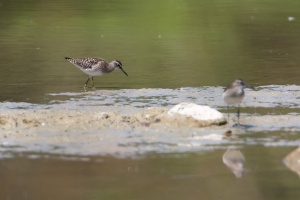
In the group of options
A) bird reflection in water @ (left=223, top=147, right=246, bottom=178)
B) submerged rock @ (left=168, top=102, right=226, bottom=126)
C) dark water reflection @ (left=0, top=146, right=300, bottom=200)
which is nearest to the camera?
dark water reflection @ (left=0, top=146, right=300, bottom=200)

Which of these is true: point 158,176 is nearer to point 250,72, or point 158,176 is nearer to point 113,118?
point 113,118

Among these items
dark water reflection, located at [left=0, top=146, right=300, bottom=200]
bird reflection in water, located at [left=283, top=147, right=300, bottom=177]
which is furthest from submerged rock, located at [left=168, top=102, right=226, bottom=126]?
bird reflection in water, located at [left=283, top=147, right=300, bottom=177]

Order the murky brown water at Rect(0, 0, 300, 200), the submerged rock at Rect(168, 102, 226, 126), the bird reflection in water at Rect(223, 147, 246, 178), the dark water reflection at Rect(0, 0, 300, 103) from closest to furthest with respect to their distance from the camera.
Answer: the murky brown water at Rect(0, 0, 300, 200), the bird reflection in water at Rect(223, 147, 246, 178), the submerged rock at Rect(168, 102, 226, 126), the dark water reflection at Rect(0, 0, 300, 103)

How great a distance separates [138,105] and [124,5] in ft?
61.1

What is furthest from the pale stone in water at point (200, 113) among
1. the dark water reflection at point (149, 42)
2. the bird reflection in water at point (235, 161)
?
the dark water reflection at point (149, 42)

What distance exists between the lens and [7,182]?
9812 mm

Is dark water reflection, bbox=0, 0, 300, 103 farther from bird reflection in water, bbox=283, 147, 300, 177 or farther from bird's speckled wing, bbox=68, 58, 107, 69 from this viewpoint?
bird reflection in water, bbox=283, 147, 300, 177

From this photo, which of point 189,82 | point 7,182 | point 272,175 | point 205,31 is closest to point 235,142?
point 272,175

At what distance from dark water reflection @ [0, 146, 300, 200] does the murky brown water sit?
0.01 m

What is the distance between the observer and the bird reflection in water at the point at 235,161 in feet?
33.3

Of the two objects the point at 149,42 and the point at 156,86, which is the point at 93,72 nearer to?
the point at 156,86

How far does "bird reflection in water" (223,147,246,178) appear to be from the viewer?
10.2 metres

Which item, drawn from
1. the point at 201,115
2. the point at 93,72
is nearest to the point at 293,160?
the point at 201,115

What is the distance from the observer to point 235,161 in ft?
34.7
